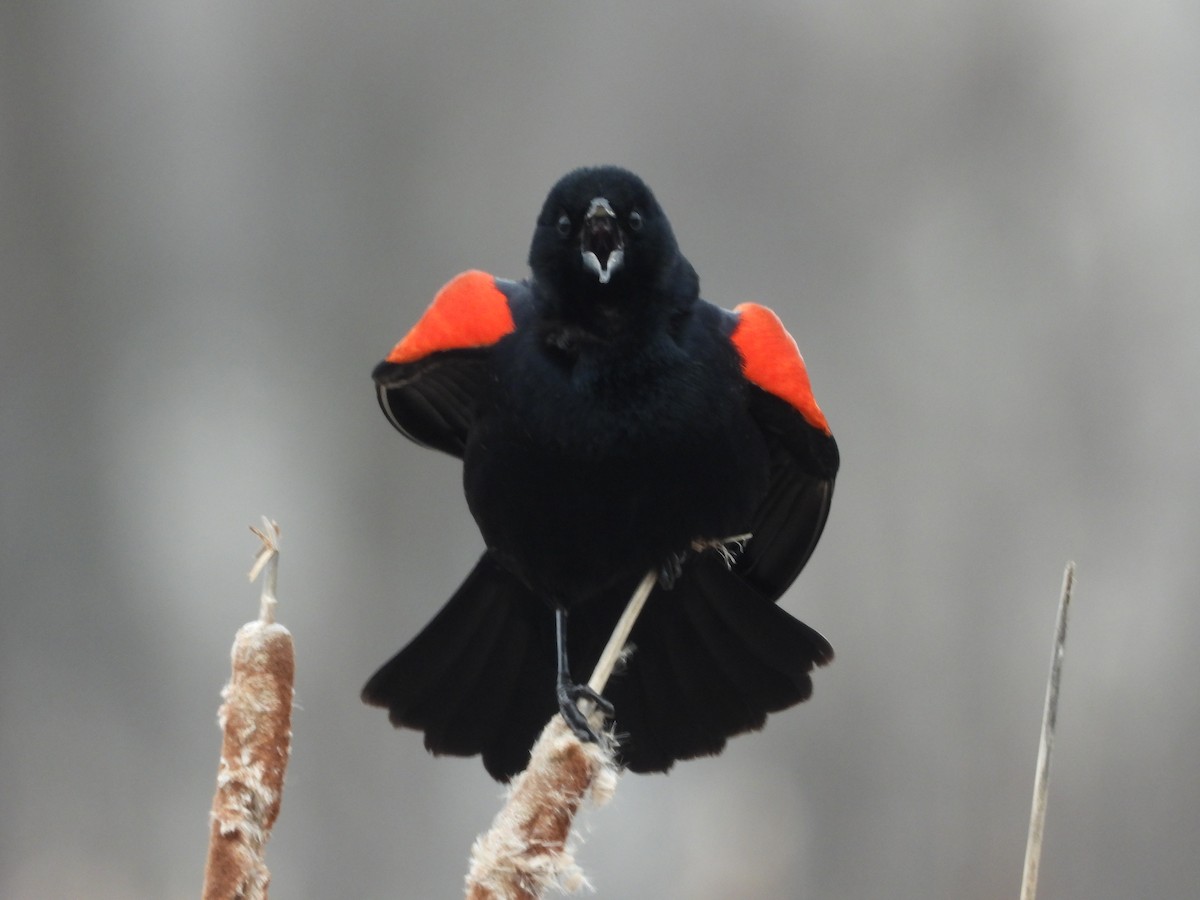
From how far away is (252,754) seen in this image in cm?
52

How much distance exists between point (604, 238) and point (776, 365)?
18 centimetres

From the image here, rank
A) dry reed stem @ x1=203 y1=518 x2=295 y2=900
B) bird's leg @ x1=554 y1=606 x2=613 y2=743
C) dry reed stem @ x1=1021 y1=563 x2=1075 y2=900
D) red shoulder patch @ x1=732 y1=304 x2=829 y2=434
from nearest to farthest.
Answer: dry reed stem @ x1=203 y1=518 x2=295 y2=900 → dry reed stem @ x1=1021 y1=563 x2=1075 y2=900 → bird's leg @ x1=554 y1=606 x2=613 y2=743 → red shoulder patch @ x1=732 y1=304 x2=829 y2=434

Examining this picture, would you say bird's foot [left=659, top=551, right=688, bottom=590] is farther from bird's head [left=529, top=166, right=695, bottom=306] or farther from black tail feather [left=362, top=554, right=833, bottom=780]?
bird's head [left=529, top=166, right=695, bottom=306]

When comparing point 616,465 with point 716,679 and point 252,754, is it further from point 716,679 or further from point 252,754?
point 252,754

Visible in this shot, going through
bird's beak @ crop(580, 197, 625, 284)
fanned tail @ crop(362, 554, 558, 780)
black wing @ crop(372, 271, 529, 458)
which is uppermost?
bird's beak @ crop(580, 197, 625, 284)

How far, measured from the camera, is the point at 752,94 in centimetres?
187

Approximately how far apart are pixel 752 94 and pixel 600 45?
249 mm

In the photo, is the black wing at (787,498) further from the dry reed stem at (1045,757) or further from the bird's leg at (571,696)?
the dry reed stem at (1045,757)

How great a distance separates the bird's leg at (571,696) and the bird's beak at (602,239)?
313mm

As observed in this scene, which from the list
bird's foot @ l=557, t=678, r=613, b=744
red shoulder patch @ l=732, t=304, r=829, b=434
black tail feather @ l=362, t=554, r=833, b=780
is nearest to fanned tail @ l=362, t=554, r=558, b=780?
black tail feather @ l=362, t=554, r=833, b=780

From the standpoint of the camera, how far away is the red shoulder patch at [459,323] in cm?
103

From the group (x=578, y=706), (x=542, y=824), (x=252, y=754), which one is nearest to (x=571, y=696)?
(x=578, y=706)

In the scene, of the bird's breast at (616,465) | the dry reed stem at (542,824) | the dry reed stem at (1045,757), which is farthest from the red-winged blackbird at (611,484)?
the dry reed stem at (1045,757)

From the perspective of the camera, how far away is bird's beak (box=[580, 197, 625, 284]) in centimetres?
98
